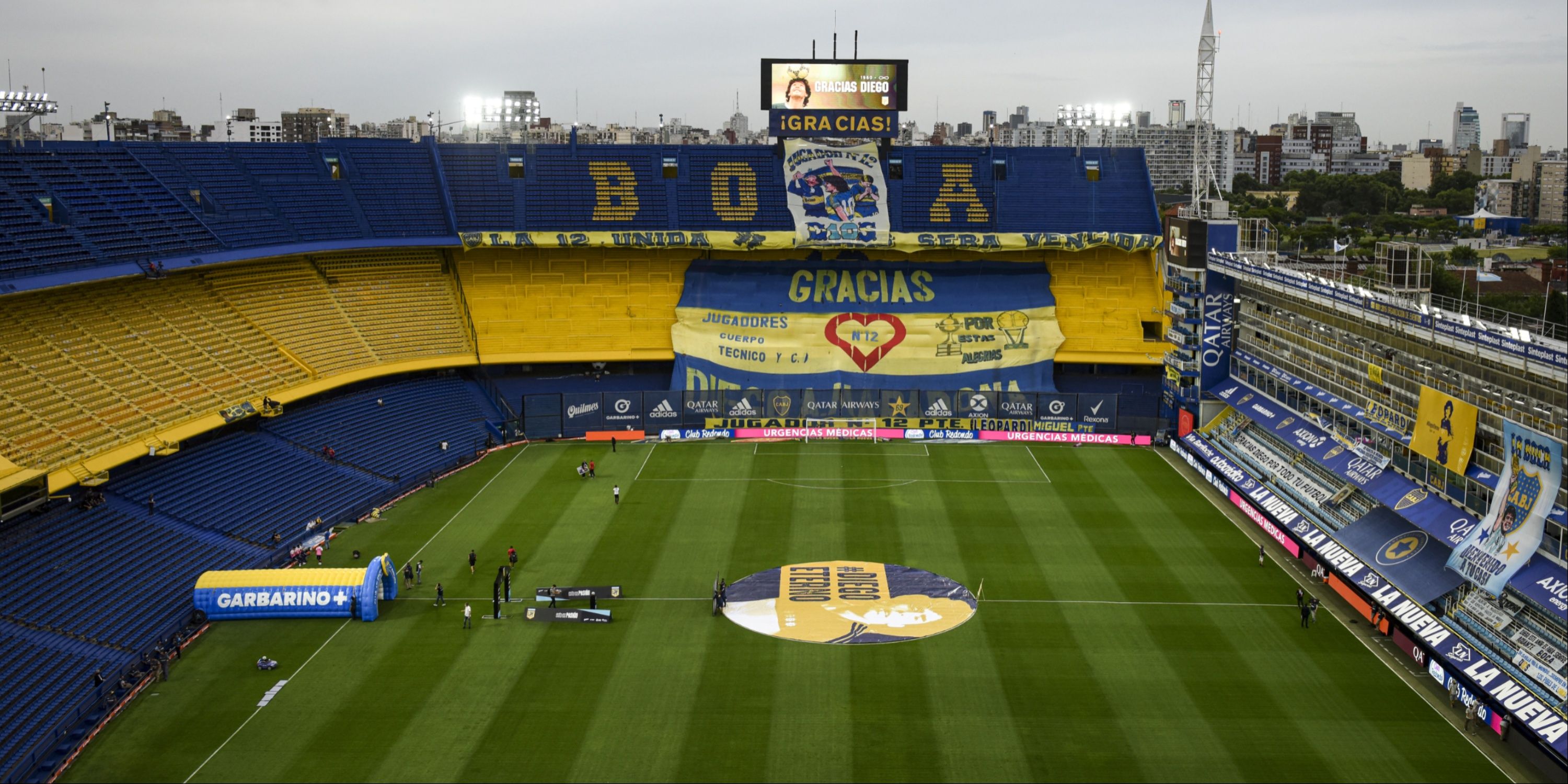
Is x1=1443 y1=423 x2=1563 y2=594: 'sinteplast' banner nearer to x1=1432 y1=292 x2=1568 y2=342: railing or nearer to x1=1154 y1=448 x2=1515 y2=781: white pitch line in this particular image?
x1=1432 y1=292 x2=1568 y2=342: railing

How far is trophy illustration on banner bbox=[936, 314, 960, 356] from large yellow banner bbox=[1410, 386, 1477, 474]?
24761 mm

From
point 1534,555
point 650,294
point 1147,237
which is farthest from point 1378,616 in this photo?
point 650,294

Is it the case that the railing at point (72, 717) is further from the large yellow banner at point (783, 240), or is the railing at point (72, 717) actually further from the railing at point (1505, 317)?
the railing at point (1505, 317)

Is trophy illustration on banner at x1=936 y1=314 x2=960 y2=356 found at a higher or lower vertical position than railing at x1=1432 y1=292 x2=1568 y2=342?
lower

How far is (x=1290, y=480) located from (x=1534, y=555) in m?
12.5

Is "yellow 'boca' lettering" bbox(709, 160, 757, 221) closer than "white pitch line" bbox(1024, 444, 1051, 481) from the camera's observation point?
No

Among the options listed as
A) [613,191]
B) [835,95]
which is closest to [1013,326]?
[835,95]

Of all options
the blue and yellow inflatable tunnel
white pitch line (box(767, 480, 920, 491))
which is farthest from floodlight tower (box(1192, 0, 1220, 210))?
the blue and yellow inflatable tunnel

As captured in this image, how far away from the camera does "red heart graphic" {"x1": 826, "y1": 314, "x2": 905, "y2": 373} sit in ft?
184

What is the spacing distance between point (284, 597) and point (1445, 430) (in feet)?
99.3

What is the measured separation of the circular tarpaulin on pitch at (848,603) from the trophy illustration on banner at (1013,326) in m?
22.7

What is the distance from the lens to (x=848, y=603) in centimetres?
3303

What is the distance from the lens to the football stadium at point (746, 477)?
26109 millimetres

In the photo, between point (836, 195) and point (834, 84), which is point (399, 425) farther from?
point (834, 84)
